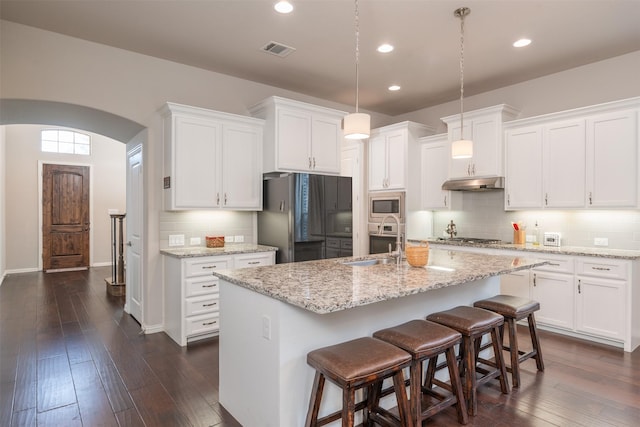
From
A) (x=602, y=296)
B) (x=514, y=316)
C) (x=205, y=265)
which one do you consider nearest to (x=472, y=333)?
(x=514, y=316)

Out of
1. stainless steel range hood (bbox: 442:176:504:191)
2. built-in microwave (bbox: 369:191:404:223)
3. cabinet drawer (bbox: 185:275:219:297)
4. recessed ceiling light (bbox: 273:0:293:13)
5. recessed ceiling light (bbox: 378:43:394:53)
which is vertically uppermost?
recessed ceiling light (bbox: 273:0:293:13)

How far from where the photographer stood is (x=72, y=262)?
8062mm

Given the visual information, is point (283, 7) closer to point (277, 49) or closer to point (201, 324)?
point (277, 49)

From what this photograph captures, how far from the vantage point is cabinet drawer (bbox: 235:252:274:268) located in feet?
12.9

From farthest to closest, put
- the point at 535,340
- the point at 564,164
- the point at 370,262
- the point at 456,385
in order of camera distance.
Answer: the point at 564,164 → the point at 370,262 → the point at 535,340 → the point at 456,385

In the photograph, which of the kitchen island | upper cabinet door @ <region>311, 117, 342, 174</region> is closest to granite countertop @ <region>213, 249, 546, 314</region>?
the kitchen island

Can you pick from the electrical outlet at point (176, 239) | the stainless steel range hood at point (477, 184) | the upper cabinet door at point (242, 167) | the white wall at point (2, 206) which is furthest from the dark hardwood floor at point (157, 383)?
the white wall at point (2, 206)

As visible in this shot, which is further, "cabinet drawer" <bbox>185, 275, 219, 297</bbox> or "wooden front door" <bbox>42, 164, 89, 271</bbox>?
"wooden front door" <bbox>42, 164, 89, 271</bbox>

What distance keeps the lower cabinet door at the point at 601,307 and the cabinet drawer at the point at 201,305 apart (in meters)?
3.72

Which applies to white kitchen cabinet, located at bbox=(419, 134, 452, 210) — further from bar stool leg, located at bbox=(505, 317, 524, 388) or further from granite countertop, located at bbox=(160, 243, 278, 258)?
bar stool leg, located at bbox=(505, 317, 524, 388)

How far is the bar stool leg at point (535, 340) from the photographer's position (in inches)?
113

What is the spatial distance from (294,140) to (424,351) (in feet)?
9.99

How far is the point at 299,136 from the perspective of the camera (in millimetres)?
4426

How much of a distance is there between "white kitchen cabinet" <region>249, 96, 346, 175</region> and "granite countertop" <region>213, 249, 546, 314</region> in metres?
1.79
